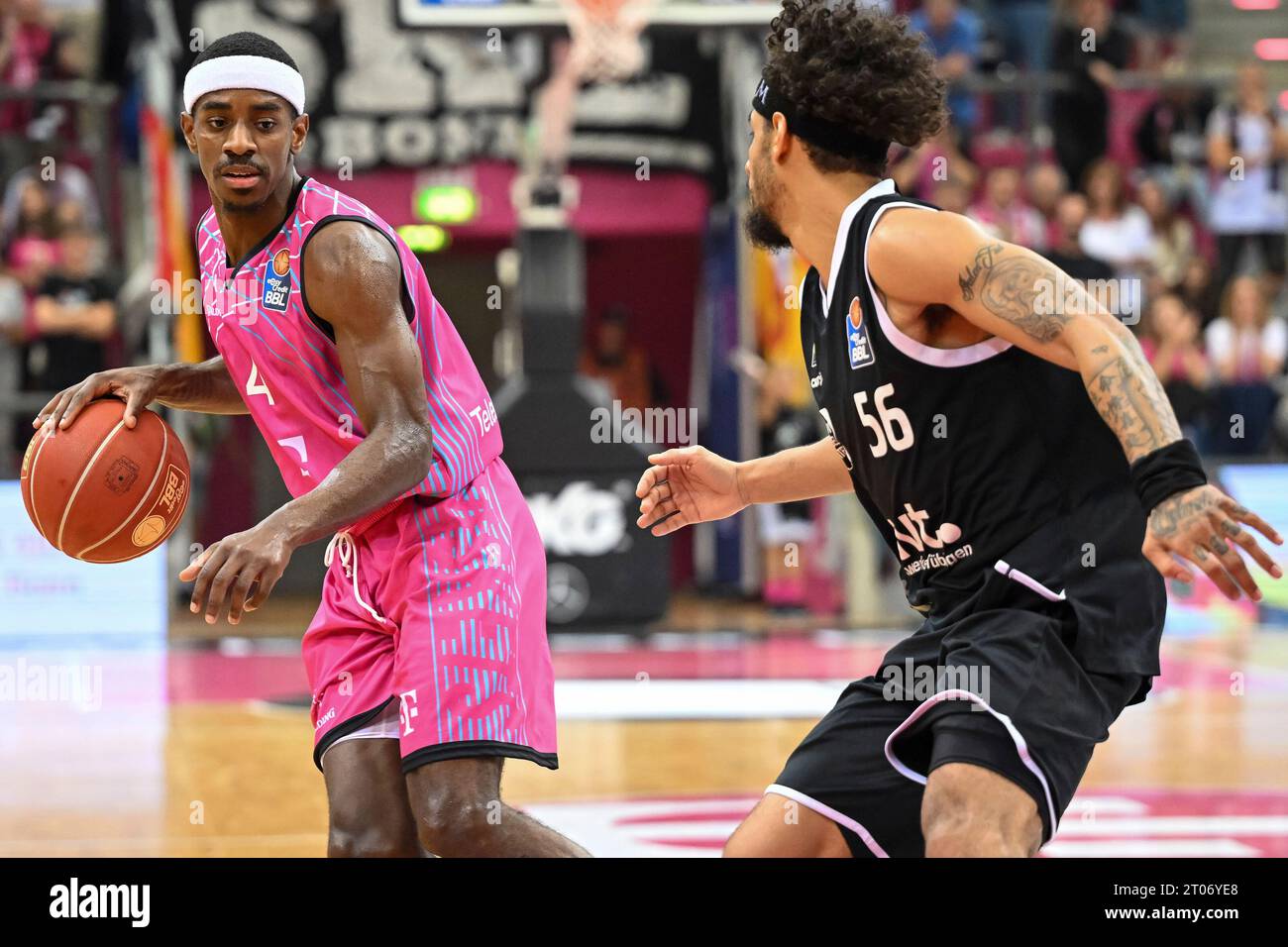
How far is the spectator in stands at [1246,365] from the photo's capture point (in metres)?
11.9

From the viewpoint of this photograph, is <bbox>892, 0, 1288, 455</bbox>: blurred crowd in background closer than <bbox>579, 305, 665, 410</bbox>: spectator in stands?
Yes

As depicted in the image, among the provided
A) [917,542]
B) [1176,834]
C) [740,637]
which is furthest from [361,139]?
[917,542]

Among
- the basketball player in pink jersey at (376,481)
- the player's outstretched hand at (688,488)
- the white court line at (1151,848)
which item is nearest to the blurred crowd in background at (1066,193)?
the white court line at (1151,848)

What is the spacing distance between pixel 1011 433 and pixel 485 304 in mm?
11944

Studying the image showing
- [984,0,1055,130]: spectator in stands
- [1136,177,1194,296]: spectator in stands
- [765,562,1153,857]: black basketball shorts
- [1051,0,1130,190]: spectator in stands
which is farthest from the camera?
[984,0,1055,130]: spectator in stands

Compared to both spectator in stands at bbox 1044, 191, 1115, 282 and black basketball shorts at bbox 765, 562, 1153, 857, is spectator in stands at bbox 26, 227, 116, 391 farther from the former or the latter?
black basketball shorts at bbox 765, 562, 1153, 857

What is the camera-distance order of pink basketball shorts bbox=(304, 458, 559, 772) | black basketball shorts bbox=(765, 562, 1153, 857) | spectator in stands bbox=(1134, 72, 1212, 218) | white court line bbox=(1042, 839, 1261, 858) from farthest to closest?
spectator in stands bbox=(1134, 72, 1212, 218)
white court line bbox=(1042, 839, 1261, 858)
pink basketball shorts bbox=(304, 458, 559, 772)
black basketball shorts bbox=(765, 562, 1153, 857)

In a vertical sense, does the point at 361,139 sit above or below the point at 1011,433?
above

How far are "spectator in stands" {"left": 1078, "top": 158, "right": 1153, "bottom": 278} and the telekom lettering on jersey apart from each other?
381 inches

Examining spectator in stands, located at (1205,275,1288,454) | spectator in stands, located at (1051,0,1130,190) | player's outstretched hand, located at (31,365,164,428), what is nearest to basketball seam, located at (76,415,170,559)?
player's outstretched hand, located at (31,365,164,428)

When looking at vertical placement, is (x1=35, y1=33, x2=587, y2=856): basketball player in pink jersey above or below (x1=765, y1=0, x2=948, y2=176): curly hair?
below

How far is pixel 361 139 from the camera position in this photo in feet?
42.0

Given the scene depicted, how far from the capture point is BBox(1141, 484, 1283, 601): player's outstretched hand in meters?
2.52
